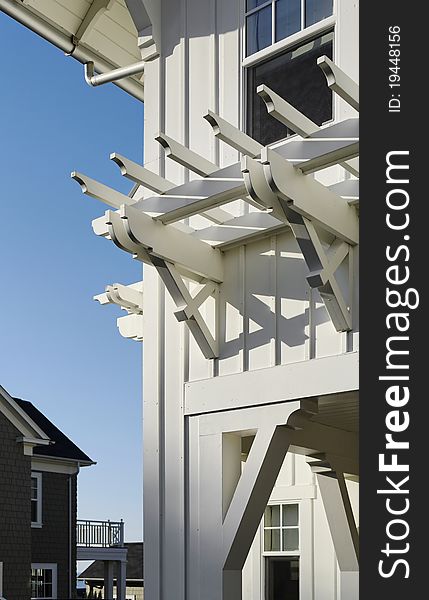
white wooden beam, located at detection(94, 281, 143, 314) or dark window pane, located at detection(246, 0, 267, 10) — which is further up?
dark window pane, located at detection(246, 0, 267, 10)

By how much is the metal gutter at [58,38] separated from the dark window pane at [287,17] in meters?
2.46

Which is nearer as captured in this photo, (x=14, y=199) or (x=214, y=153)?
(x=214, y=153)

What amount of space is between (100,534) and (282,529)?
17.4m

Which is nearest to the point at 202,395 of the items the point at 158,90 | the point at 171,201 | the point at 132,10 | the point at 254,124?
the point at 171,201

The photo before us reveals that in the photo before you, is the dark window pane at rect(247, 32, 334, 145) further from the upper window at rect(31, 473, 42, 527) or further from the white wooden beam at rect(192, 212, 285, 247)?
the upper window at rect(31, 473, 42, 527)

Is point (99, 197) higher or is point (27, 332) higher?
point (27, 332)

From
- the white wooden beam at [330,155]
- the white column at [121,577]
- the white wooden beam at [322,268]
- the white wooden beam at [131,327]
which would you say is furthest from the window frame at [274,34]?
the white column at [121,577]

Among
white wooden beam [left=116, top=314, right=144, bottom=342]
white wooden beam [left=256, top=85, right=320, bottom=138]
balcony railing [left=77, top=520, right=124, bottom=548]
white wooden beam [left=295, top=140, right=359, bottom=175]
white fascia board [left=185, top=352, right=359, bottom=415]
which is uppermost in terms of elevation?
white wooden beam [left=256, top=85, right=320, bottom=138]

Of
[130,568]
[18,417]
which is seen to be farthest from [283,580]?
[130,568]

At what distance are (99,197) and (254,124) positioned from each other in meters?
0.97

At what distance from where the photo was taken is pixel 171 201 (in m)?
4.96

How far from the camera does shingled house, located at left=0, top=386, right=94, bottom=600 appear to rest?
18.8 metres

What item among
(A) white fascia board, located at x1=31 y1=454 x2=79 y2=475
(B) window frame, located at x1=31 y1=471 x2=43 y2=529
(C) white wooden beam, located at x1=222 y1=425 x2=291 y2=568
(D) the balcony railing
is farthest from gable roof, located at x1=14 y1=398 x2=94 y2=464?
(C) white wooden beam, located at x1=222 y1=425 x2=291 y2=568

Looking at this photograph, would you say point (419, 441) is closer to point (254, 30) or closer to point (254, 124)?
point (254, 124)
